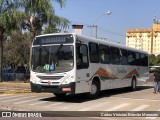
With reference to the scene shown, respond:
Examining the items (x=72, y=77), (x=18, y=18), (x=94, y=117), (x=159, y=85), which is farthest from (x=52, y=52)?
(x=18, y=18)

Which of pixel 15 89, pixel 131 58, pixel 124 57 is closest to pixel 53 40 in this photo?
pixel 124 57

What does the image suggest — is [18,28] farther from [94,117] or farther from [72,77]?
[94,117]

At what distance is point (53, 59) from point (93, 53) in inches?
101

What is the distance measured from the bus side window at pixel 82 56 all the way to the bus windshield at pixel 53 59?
40 cm

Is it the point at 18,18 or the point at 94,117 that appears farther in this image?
the point at 18,18

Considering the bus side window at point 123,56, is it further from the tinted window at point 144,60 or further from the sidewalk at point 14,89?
the sidewalk at point 14,89

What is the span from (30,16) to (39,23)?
971 mm

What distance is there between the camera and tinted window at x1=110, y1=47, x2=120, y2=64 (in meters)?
22.0

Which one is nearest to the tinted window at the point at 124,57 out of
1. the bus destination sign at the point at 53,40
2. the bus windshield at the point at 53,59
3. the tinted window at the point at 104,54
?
the tinted window at the point at 104,54

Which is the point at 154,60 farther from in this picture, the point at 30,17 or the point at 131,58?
the point at 131,58

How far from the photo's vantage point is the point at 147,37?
128500 mm

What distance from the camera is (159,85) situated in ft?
79.2

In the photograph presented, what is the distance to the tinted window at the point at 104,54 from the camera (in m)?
20.4

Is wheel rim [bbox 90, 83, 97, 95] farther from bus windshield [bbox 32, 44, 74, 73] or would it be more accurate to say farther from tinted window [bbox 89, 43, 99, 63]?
bus windshield [bbox 32, 44, 74, 73]
